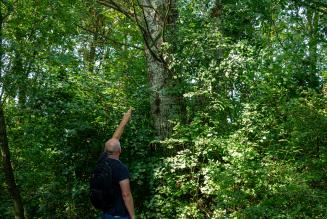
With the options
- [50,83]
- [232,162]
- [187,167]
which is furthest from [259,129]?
[50,83]

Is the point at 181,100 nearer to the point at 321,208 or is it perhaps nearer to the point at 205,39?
the point at 205,39

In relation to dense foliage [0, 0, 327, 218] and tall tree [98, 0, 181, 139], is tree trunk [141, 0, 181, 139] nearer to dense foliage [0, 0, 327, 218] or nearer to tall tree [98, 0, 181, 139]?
tall tree [98, 0, 181, 139]

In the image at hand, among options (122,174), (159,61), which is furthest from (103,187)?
(159,61)

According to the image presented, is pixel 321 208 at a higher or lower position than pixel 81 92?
lower

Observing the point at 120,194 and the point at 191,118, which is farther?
the point at 191,118

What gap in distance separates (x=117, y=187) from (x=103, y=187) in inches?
7.4

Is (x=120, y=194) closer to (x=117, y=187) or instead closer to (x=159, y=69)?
(x=117, y=187)

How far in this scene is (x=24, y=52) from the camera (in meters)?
8.98

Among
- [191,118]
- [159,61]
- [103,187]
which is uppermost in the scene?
[159,61]

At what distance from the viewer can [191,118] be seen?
28.6 ft

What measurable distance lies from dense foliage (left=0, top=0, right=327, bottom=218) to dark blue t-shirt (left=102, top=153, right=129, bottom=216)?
2385 mm

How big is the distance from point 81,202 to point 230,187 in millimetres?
3239

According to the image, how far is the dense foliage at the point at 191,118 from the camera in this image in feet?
24.3

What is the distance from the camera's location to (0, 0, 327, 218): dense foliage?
7422 mm
